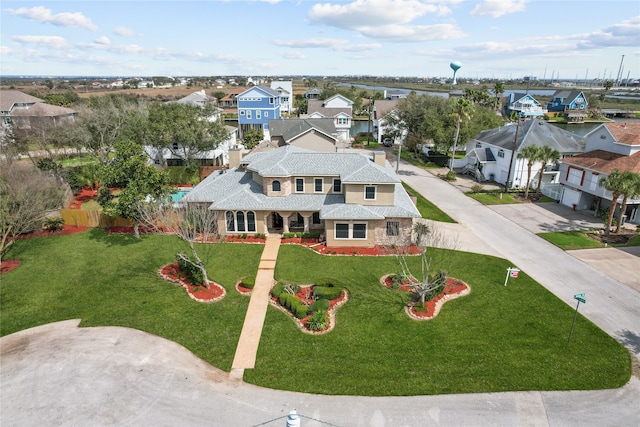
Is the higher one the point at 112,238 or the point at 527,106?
the point at 527,106

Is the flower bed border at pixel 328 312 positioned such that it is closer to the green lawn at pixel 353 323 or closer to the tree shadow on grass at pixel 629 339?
the green lawn at pixel 353 323

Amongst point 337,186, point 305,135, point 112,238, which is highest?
point 305,135

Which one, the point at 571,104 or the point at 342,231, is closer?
the point at 342,231

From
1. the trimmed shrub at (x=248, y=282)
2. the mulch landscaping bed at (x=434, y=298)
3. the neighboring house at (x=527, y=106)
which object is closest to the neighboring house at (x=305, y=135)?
the trimmed shrub at (x=248, y=282)

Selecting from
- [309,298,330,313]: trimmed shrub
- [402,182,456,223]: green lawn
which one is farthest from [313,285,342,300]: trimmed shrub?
[402,182,456,223]: green lawn

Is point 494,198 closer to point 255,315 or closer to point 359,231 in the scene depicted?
point 359,231

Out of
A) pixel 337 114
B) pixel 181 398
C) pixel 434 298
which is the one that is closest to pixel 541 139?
pixel 434 298
